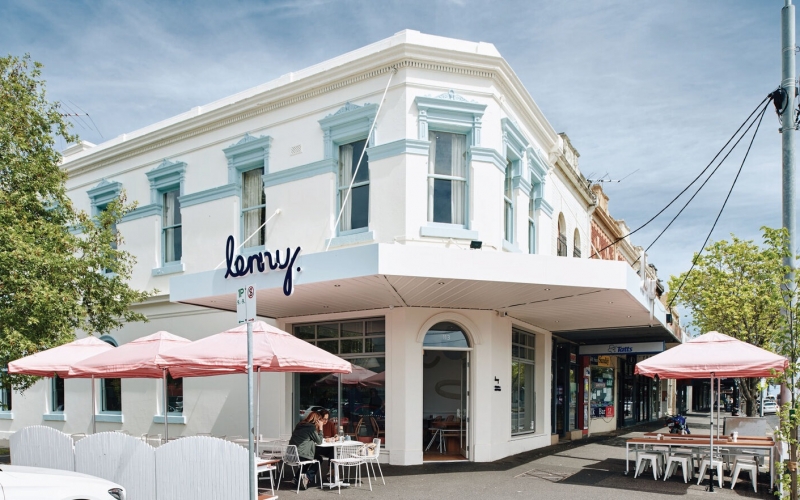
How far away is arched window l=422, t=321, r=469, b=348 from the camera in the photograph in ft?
45.9

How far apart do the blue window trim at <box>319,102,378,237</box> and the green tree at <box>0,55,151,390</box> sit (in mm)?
5492

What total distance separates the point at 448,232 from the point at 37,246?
8123 millimetres

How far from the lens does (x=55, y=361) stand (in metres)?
12.2

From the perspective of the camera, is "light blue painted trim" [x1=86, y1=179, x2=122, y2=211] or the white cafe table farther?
"light blue painted trim" [x1=86, y1=179, x2=122, y2=211]

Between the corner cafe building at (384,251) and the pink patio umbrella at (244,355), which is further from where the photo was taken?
the corner cafe building at (384,251)

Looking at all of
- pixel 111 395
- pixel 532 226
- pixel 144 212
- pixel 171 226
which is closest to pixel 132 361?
pixel 171 226

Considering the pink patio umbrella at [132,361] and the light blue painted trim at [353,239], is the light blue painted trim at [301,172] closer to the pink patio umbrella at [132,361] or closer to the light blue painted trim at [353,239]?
the light blue painted trim at [353,239]

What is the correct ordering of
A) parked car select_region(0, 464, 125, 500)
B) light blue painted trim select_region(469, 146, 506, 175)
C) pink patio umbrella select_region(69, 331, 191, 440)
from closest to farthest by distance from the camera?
parked car select_region(0, 464, 125, 500) < pink patio umbrella select_region(69, 331, 191, 440) < light blue painted trim select_region(469, 146, 506, 175)

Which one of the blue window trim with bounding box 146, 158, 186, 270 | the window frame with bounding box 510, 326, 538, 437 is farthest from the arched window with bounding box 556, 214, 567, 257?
the blue window trim with bounding box 146, 158, 186, 270

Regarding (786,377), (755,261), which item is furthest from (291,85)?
(755,261)

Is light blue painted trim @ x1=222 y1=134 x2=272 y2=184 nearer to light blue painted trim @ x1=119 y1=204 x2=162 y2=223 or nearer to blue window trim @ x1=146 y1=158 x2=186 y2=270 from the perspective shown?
blue window trim @ x1=146 y1=158 x2=186 y2=270

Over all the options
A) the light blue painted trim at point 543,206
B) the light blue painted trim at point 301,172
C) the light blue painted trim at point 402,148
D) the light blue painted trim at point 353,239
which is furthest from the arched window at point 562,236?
the light blue painted trim at point 301,172

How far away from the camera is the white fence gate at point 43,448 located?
992 cm

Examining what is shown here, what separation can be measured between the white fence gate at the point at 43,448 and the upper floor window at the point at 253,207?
634 centimetres
